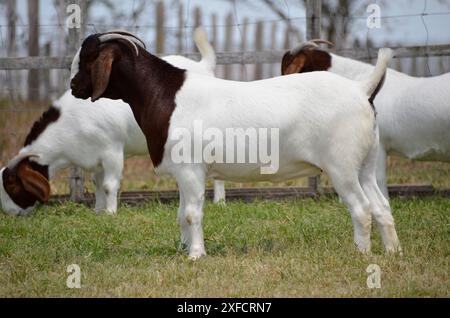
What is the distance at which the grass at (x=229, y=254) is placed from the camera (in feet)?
17.6

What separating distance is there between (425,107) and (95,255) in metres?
3.58

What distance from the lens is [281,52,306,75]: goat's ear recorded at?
28.3 feet

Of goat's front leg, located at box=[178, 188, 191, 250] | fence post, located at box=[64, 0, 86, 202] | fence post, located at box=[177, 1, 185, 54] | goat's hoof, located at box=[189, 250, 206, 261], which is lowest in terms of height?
goat's hoof, located at box=[189, 250, 206, 261]

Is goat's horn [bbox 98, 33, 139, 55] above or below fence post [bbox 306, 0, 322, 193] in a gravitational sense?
below

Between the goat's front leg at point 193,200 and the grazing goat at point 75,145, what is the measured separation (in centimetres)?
267

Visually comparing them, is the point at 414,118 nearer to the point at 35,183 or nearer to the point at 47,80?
the point at 35,183

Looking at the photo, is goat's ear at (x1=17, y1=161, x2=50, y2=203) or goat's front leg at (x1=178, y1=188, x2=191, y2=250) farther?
goat's ear at (x1=17, y1=161, x2=50, y2=203)

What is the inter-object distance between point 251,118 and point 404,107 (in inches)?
111

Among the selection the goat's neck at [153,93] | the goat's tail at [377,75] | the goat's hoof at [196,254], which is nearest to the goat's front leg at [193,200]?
the goat's hoof at [196,254]

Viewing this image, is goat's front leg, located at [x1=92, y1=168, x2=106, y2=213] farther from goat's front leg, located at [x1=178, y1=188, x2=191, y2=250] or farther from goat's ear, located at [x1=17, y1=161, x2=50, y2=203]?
goat's front leg, located at [x1=178, y1=188, x2=191, y2=250]

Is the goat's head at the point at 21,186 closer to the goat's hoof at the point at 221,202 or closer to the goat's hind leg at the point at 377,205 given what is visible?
the goat's hoof at the point at 221,202

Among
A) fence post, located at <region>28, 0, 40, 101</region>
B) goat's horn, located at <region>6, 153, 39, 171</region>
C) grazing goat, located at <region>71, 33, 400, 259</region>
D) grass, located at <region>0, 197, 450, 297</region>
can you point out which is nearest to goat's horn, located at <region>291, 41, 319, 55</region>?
grass, located at <region>0, 197, 450, 297</region>

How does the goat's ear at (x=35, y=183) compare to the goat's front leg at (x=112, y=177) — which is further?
the goat's front leg at (x=112, y=177)
